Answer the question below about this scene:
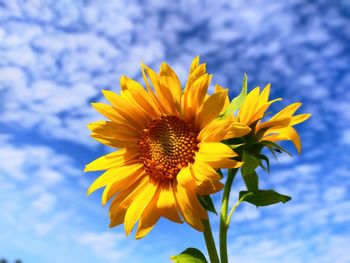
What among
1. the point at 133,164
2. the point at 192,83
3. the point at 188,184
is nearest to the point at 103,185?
the point at 133,164

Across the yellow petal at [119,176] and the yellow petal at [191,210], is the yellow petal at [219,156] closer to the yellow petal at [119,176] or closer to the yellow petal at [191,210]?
the yellow petal at [191,210]

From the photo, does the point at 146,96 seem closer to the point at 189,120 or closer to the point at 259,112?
the point at 189,120

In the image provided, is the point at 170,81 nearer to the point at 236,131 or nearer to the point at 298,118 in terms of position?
the point at 236,131

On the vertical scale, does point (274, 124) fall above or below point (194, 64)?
below

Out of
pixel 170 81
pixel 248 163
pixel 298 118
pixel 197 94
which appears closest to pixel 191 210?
pixel 248 163

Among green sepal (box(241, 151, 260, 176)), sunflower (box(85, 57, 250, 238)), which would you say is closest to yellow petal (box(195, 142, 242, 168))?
sunflower (box(85, 57, 250, 238))

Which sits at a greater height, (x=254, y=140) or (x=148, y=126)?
(x=148, y=126)

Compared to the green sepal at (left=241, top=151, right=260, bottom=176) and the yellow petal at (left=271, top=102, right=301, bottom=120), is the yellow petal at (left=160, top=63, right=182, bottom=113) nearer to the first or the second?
the green sepal at (left=241, top=151, right=260, bottom=176)

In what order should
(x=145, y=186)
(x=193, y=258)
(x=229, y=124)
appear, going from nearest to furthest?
1. (x=229, y=124)
2. (x=193, y=258)
3. (x=145, y=186)
